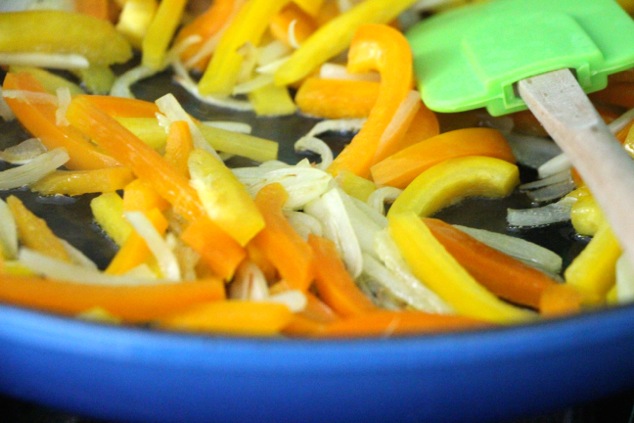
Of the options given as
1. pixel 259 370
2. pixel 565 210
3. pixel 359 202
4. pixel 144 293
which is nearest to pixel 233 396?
pixel 259 370

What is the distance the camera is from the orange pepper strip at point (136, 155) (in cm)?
129

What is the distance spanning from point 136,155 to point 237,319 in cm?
49

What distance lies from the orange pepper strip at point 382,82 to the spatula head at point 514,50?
0.16 feet

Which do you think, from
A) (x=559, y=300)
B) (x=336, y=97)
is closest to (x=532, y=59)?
(x=336, y=97)

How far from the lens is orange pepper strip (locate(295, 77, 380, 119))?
174 cm

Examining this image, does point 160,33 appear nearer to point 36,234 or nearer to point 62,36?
point 62,36

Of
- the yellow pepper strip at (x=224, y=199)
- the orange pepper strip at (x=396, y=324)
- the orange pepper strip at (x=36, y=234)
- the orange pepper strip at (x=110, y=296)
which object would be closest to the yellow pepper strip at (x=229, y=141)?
the yellow pepper strip at (x=224, y=199)

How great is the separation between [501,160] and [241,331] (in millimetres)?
767

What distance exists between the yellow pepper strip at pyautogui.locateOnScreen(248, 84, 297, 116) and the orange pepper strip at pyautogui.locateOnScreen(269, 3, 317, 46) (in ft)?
0.45

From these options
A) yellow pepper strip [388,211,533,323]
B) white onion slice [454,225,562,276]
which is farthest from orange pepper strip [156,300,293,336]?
white onion slice [454,225,562,276]

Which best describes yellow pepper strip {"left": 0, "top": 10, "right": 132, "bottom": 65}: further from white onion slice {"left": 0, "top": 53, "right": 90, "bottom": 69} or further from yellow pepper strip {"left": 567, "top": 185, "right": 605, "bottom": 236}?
yellow pepper strip {"left": 567, "top": 185, "right": 605, "bottom": 236}

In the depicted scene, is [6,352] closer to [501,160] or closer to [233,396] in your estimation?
[233,396]

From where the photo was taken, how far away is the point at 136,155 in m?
1.38

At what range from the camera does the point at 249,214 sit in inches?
47.9
